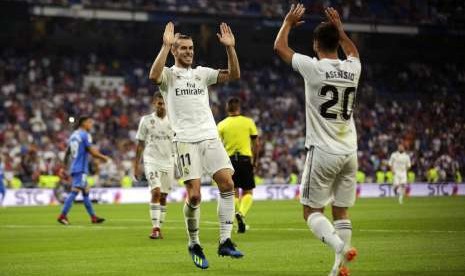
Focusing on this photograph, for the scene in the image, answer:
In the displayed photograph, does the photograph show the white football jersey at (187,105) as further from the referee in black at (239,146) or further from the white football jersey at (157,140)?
the referee in black at (239,146)

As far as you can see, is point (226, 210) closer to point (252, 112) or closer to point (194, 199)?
point (194, 199)

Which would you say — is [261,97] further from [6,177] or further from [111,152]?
[6,177]

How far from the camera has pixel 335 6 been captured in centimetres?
5541

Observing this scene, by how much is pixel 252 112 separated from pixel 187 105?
123 feet

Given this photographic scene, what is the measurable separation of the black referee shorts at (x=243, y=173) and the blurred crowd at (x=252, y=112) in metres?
18.6

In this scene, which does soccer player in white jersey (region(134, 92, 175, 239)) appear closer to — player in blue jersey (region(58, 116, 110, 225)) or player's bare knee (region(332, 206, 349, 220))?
player in blue jersey (region(58, 116, 110, 225))

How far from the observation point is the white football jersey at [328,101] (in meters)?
9.88

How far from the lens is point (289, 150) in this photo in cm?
4784

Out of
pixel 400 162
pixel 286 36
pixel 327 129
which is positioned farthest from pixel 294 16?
pixel 400 162

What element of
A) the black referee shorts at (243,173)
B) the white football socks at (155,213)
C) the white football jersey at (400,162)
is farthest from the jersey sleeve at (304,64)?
the white football jersey at (400,162)

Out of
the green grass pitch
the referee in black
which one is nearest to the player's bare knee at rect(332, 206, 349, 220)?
the green grass pitch

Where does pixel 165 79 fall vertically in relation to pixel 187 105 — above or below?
above

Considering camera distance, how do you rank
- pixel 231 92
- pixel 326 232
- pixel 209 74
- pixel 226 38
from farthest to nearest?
pixel 231 92, pixel 209 74, pixel 226 38, pixel 326 232

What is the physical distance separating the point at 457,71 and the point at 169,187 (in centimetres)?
4500
